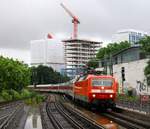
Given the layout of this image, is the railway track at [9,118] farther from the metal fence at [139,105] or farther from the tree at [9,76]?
the tree at [9,76]

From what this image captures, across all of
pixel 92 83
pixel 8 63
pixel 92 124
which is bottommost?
pixel 92 124

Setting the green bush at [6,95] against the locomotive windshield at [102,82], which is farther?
the green bush at [6,95]

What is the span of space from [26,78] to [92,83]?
244 ft

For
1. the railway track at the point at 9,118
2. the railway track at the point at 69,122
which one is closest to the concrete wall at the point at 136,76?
the railway track at the point at 9,118

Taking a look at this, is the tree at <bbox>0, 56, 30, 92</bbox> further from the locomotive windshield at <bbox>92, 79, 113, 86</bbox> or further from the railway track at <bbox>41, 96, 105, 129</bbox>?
the railway track at <bbox>41, 96, 105, 129</bbox>

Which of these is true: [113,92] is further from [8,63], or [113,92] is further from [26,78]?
[26,78]

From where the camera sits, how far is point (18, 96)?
340 ft

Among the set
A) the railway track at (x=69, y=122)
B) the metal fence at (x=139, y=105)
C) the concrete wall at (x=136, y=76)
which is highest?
the concrete wall at (x=136, y=76)

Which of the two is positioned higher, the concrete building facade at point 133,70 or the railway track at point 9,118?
the concrete building facade at point 133,70

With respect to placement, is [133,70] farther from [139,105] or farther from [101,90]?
[139,105]

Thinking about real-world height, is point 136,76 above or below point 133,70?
below

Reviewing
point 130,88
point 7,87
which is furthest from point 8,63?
point 130,88

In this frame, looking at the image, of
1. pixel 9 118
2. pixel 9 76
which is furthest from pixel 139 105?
pixel 9 76

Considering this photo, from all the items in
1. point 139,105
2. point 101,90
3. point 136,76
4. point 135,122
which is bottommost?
point 135,122
